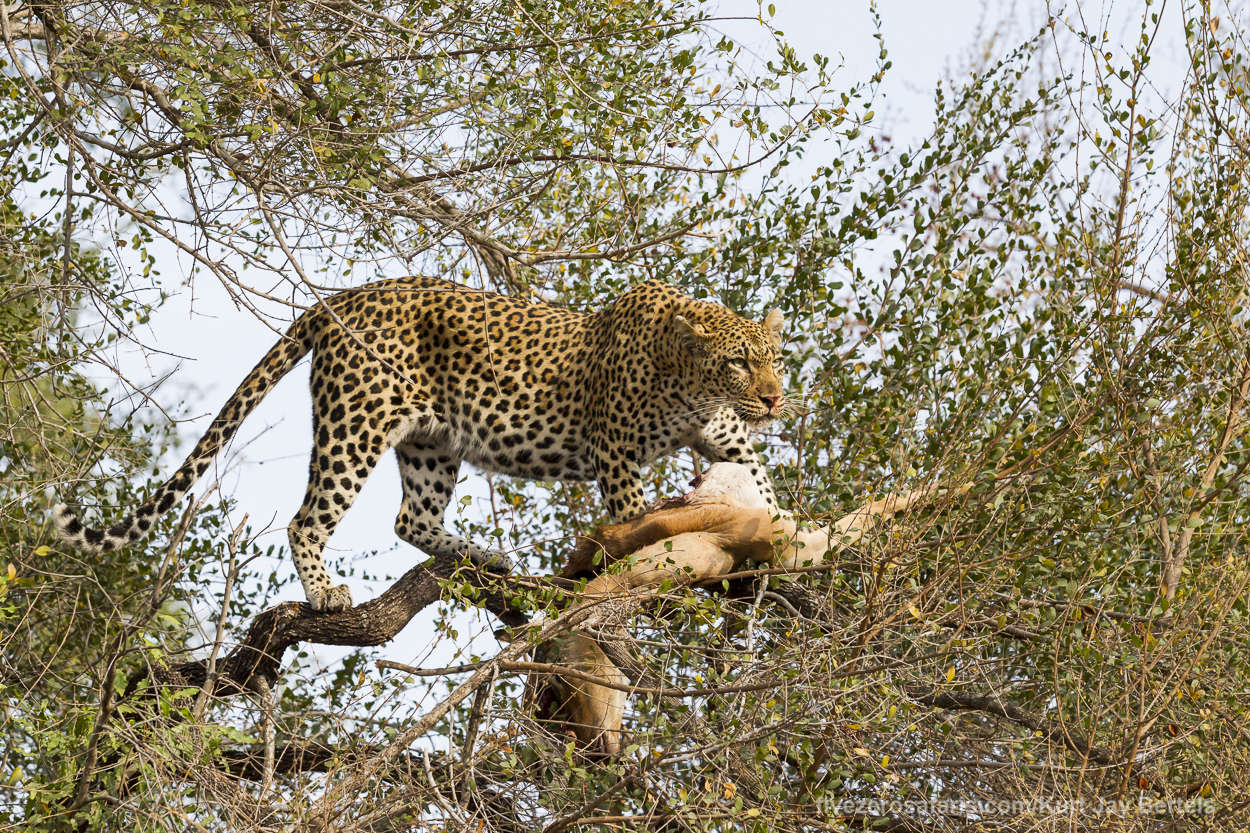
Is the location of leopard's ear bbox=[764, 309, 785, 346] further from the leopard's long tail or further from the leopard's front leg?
the leopard's long tail

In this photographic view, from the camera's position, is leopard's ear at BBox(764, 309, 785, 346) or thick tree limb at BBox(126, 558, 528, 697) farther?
leopard's ear at BBox(764, 309, 785, 346)

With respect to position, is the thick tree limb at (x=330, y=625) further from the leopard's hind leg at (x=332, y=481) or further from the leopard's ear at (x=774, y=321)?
the leopard's ear at (x=774, y=321)

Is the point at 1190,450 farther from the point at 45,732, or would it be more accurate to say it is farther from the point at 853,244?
the point at 45,732

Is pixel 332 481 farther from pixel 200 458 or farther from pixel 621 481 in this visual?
pixel 621 481

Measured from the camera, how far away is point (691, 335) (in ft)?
24.5

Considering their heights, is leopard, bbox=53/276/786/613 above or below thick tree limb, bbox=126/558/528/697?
above

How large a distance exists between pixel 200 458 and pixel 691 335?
110 inches

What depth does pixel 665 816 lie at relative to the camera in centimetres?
519

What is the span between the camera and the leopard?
743cm

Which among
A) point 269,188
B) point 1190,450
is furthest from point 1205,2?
point 269,188

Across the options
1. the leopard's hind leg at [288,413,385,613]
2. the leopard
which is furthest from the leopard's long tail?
the leopard's hind leg at [288,413,385,613]

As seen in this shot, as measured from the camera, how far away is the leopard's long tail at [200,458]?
265 inches

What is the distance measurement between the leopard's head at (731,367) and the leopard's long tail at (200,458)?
2160 mm

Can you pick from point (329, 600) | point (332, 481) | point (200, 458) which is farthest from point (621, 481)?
point (200, 458)
